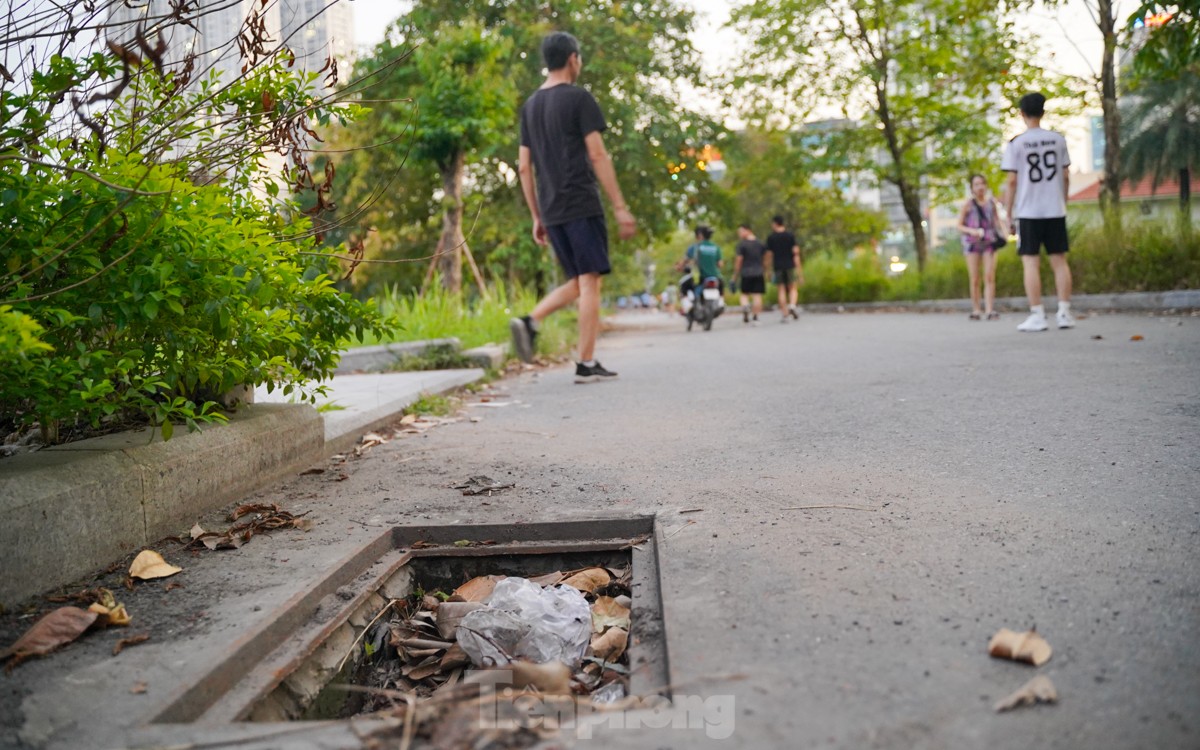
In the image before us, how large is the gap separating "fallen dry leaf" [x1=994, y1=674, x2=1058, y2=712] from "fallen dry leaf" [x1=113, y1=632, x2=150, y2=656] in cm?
171

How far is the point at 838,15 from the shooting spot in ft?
74.8

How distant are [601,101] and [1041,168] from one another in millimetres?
14724

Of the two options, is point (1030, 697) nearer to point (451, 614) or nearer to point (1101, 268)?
point (451, 614)

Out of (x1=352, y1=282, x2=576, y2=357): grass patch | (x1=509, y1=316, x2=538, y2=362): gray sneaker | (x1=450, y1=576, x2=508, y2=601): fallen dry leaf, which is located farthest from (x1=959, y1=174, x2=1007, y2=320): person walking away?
(x1=450, y1=576, x2=508, y2=601): fallen dry leaf

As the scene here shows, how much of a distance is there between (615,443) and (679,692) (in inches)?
106

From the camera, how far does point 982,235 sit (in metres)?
12.7

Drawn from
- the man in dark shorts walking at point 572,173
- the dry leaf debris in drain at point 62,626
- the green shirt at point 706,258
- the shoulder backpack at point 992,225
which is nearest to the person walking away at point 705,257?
the green shirt at point 706,258

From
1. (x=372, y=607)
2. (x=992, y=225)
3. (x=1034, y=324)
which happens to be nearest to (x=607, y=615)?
(x=372, y=607)

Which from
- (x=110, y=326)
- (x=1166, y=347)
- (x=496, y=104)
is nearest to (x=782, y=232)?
(x=496, y=104)

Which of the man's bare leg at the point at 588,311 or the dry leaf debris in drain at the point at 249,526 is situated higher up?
the man's bare leg at the point at 588,311

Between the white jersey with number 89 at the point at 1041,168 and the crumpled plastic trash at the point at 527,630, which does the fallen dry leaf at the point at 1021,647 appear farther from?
the white jersey with number 89 at the point at 1041,168

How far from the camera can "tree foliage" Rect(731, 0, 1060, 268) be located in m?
21.7

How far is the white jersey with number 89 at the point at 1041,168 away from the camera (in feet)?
30.9

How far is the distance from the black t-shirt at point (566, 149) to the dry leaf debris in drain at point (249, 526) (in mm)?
4536
